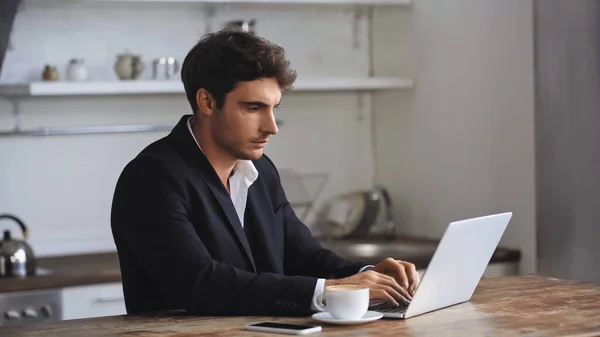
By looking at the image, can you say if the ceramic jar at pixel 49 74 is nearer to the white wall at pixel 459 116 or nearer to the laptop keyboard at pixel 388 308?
the white wall at pixel 459 116

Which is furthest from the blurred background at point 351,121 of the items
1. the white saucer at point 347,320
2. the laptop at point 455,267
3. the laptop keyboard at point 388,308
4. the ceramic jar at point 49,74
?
the white saucer at point 347,320

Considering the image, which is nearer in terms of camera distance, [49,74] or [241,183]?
[241,183]

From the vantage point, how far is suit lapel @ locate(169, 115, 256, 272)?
2416 millimetres

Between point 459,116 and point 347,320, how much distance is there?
2197 mm

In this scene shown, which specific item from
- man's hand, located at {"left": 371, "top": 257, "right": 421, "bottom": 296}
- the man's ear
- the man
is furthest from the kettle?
man's hand, located at {"left": 371, "top": 257, "right": 421, "bottom": 296}

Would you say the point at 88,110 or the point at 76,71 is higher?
the point at 76,71

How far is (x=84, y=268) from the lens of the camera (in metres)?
3.56

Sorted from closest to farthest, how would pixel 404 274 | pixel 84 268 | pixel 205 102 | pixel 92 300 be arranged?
pixel 404 274 → pixel 205 102 → pixel 92 300 → pixel 84 268

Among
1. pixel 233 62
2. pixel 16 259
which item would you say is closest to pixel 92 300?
pixel 16 259

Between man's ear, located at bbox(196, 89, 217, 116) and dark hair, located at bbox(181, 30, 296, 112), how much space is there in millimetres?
13

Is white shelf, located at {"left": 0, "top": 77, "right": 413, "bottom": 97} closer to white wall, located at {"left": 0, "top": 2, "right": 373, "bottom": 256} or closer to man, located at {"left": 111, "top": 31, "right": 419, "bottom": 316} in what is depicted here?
white wall, located at {"left": 0, "top": 2, "right": 373, "bottom": 256}

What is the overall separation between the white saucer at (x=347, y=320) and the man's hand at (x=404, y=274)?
213mm

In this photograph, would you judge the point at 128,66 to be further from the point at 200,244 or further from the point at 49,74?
the point at 200,244

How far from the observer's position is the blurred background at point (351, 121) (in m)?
3.44
